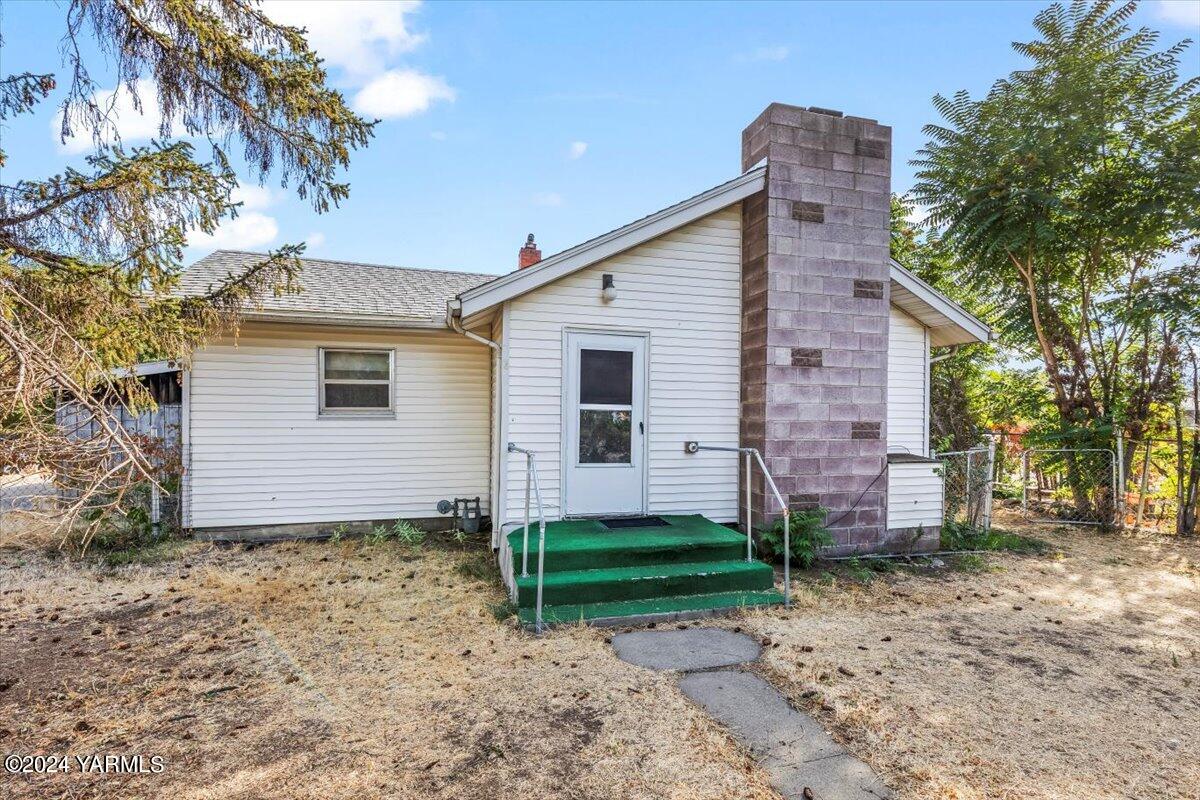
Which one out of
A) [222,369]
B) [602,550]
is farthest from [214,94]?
[602,550]

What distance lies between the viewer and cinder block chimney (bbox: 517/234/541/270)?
954 centimetres

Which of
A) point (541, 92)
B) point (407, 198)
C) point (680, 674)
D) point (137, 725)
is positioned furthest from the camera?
point (407, 198)

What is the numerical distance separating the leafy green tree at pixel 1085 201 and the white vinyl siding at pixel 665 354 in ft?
15.9

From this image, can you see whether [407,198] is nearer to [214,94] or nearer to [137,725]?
[214,94]

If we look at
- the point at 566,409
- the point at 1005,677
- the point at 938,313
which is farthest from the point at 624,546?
the point at 938,313

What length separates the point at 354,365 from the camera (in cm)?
790

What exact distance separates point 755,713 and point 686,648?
95cm

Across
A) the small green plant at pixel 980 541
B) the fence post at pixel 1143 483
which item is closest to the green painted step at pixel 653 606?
the small green plant at pixel 980 541

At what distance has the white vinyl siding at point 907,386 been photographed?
7746mm

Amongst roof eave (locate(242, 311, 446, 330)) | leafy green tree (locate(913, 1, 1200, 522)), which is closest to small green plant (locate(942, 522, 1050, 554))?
leafy green tree (locate(913, 1, 1200, 522))

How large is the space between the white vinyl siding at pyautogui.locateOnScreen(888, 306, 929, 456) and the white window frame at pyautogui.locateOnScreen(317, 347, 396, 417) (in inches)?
250

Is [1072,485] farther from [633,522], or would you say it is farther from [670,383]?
[633,522]

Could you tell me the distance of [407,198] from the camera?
1338 centimetres

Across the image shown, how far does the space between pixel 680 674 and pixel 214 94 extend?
5.38m
